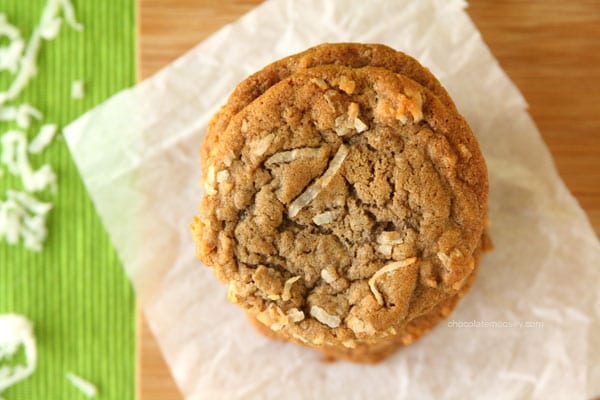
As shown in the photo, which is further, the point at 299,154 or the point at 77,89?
the point at 77,89

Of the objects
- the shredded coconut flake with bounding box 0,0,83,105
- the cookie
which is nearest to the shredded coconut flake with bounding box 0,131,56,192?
the shredded coconut flake with bounding box 0,0,83,105

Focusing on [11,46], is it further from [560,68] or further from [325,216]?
[560,68]

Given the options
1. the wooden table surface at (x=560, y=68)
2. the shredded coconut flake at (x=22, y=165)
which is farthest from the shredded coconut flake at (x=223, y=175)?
the wooden table surface at (x=560, y=68)

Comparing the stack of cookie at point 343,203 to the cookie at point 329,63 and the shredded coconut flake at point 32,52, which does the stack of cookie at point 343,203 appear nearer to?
the cookie at point 329,63

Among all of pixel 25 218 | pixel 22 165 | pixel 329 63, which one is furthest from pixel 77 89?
pixel 329 63

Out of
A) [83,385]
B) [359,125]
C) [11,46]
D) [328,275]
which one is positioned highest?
[359,125]

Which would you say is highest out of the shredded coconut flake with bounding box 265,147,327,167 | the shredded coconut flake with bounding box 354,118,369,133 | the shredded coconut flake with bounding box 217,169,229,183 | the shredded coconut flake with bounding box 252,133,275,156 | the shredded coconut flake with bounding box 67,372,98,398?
the shredded coconut flake with bounding box 354,118,369,133

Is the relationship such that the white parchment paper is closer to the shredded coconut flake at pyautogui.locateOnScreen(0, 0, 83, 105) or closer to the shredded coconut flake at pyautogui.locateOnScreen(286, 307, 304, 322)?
the shredded coconut flake at pyautogui.locateOnScreen(0, 0, 83, 105)
